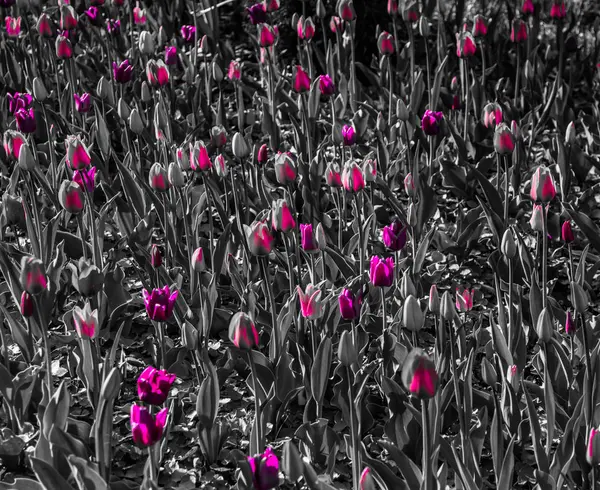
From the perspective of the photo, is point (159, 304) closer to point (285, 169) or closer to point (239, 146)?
point (285, 169)

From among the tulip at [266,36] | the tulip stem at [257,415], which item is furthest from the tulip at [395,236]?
the tulip at [266,36]

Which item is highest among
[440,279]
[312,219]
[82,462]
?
Answer: [82,462]

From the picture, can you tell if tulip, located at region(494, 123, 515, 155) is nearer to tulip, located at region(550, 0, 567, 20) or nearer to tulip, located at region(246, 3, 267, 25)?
tulip, located at region(550, 0, 567, 20)

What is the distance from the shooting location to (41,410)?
1.74m

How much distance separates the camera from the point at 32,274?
5.46ft

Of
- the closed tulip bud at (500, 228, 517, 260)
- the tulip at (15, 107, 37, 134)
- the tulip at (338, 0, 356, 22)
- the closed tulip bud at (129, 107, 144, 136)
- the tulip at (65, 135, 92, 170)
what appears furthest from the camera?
the tulip at (338, 0, 356, 22)

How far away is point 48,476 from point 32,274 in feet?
1.29

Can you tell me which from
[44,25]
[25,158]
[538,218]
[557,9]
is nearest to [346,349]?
[538,218]

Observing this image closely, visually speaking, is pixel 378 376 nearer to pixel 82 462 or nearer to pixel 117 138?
pixel 82 462

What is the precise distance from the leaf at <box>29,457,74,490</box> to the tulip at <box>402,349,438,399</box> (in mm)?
641

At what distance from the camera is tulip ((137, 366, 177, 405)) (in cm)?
149

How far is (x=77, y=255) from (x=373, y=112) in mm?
1484

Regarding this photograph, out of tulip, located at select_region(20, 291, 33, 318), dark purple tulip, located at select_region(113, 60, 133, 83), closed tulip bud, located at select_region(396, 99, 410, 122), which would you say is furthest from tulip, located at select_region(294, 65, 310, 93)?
tulip, located at select_region(20, 291, 33, 318)

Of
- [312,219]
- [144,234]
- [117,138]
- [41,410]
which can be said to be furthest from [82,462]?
[117,138]
